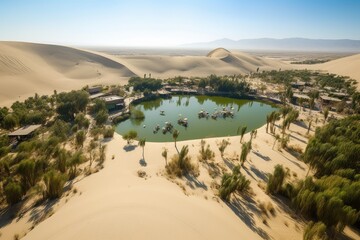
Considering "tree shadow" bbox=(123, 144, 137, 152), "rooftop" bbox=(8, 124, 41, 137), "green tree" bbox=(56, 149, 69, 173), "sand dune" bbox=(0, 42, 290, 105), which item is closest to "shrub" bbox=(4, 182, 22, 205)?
"green tree" bbox=(56, 149, 69, 173)

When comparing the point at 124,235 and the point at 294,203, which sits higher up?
the point at 124,235

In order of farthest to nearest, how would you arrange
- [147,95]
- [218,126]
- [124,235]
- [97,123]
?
[147,95], [218,126], [97,123], [124,235]

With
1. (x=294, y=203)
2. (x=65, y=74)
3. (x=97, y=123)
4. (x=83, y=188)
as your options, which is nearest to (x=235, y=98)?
(x=97, y=123)

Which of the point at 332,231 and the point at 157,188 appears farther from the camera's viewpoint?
the point at 157,188

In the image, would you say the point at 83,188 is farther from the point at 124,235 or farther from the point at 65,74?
the point at 65,74

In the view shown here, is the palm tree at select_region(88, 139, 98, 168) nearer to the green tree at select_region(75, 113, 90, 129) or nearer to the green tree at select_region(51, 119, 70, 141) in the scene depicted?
the green tree at select_region(51, 119, 70, 141)

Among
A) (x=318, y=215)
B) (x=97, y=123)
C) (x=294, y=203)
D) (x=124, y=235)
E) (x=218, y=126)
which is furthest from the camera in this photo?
(x=218, y=126)
